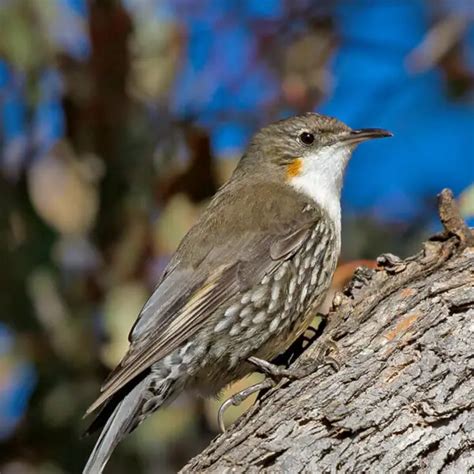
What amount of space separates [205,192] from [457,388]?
8.09ft

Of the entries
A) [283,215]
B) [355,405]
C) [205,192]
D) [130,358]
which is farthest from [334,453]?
[205,192]

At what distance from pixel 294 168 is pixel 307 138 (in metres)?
0.19

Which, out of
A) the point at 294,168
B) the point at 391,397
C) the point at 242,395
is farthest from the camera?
the point at 294,168

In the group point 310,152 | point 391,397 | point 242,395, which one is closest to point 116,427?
point 242,395

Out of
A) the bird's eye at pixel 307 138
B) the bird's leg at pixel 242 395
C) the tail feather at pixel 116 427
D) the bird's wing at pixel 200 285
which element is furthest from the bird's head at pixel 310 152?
the tail feather at pixel 116 427

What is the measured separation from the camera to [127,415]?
454cm


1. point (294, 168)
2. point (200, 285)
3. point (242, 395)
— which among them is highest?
point (294, 168)

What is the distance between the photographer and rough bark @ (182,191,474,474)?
12.3 feet

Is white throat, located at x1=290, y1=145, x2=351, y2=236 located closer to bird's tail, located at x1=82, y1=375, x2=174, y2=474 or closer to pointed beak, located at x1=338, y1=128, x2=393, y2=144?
pointed beak, located at x1=338, y1=128, x2=393, y2=144

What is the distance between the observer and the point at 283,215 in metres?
5.26

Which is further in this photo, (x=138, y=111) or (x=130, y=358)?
(x=138, y=111)

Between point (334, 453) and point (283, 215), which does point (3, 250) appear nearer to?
point (283, 215)

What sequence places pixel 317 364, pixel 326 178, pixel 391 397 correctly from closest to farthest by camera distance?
pixel 391 397, pixel 317 364, pixel 326 178

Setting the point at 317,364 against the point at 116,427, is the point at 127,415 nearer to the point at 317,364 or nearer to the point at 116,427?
the point at 116,427
